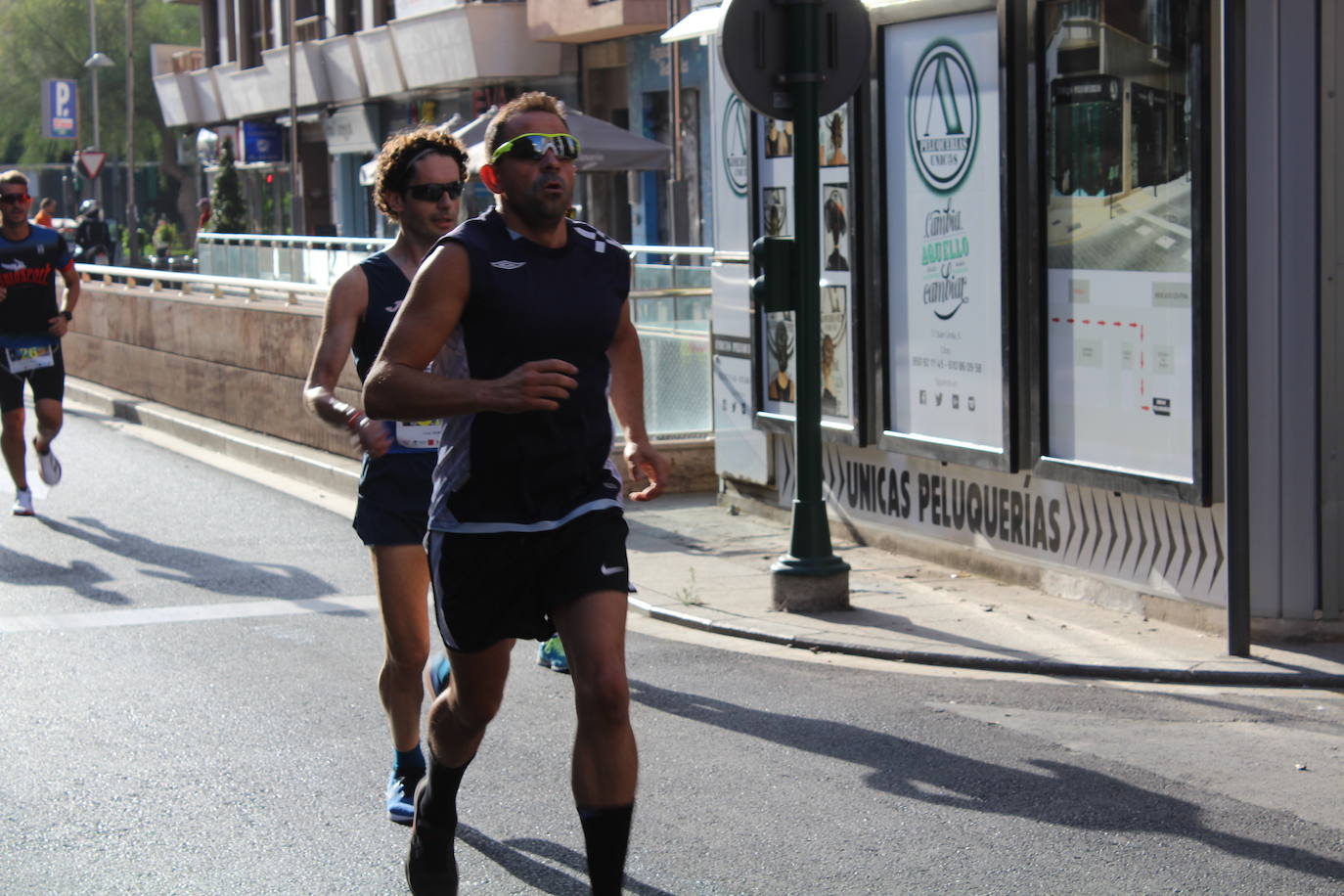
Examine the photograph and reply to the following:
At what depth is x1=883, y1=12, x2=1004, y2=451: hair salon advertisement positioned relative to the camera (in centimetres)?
862

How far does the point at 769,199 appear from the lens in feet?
34.0

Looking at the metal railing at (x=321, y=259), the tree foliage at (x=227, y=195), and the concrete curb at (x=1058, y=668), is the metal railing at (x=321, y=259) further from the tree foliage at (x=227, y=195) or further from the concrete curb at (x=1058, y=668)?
the tree foliage at (x=227, y=195)

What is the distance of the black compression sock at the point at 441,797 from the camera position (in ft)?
14.6

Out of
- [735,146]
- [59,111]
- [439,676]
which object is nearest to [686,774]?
[439,676]

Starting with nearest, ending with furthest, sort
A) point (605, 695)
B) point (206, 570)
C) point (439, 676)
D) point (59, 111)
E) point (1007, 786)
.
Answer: point (605, 695)
point (1007, 786)
point (439, 676)
point (206, 570)
point (59, 111)

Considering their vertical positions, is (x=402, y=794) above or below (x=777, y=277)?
below

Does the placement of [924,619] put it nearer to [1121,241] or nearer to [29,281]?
[1121,241]

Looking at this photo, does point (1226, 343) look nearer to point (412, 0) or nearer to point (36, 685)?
point (36, 685)

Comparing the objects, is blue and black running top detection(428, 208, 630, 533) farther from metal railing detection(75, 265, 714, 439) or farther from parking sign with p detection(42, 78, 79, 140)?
parking sign with p detection(42, 78, 79, 140)

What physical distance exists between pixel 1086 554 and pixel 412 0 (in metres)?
30.6

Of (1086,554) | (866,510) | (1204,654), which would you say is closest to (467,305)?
(1204,654)

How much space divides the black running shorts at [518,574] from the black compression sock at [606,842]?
0.47 m

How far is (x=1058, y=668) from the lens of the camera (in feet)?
23.4

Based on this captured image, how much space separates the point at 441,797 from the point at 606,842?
66cm
